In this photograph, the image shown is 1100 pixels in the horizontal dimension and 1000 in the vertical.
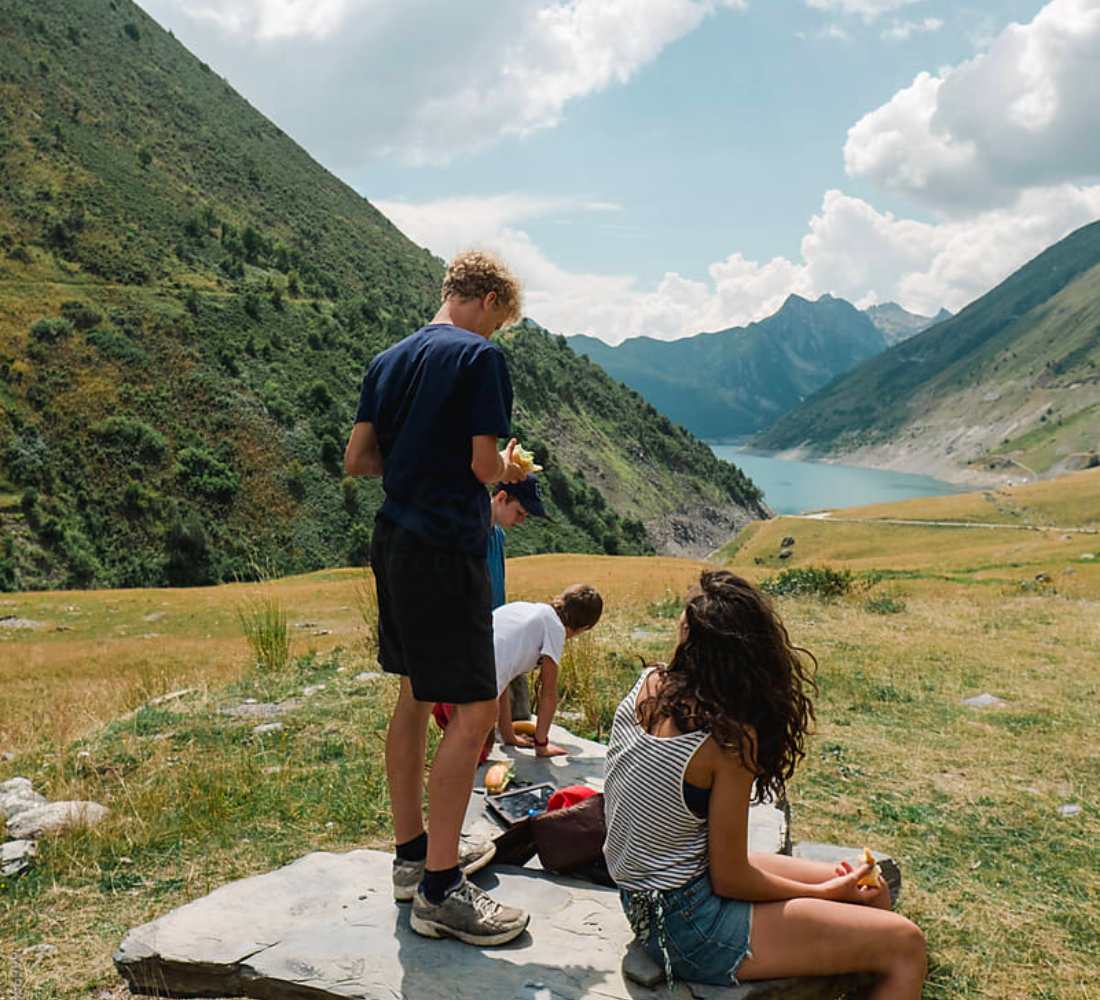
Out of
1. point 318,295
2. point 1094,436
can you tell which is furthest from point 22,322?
point 1094,436

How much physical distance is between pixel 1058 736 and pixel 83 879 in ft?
26.5

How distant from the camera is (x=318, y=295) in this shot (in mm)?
103938

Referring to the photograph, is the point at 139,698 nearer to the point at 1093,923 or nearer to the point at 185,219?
the point at 1093,923

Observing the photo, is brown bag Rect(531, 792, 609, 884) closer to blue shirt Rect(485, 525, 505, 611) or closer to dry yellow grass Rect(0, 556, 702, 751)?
blue shirt Rect(485, 525, 505, 611)

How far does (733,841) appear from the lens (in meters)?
3.16

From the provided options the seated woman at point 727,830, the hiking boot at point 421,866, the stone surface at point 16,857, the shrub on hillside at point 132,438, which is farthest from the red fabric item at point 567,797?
the shrub on hillside at point 132,438

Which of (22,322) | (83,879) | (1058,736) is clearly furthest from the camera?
(22,322)

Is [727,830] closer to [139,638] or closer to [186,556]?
[139,638]

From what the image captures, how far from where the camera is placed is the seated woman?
125 inches

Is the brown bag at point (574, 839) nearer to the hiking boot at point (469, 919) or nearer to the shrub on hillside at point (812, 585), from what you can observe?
the hiking boot at point (469, 919)

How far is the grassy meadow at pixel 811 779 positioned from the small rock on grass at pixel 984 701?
0.18m

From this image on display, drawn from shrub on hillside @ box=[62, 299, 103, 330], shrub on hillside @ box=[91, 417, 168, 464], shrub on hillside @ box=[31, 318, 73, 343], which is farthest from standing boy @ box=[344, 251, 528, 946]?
shrub on hillside @ box=[62, 299, 103, 330]

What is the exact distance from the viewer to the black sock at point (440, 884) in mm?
3555

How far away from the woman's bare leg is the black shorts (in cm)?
130
